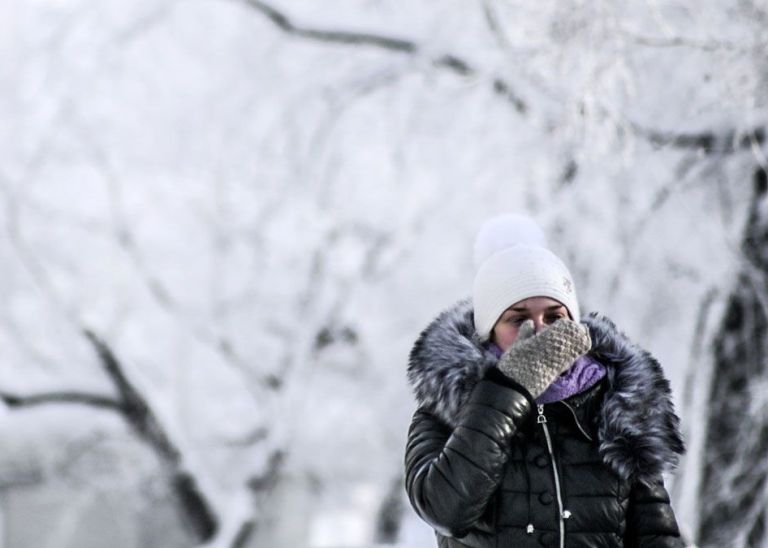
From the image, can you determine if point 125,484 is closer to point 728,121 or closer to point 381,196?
point 381,196

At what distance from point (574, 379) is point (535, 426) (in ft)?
0.46

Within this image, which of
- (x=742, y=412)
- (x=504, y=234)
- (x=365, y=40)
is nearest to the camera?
(x=504, y=234)

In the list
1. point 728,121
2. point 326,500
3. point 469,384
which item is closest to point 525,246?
point 469,384

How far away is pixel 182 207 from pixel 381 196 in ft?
8.57

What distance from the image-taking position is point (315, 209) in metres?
10.6

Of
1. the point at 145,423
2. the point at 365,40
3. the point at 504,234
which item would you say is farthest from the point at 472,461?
the point at 145,423

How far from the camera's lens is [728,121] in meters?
6.39

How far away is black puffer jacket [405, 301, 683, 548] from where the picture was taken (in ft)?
6.73

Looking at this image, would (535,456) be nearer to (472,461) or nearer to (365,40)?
(472,461)

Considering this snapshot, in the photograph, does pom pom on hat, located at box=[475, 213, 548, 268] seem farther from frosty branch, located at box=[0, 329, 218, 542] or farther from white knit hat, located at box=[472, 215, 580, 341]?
frosty branch, located at box=[0, 329, 218, 542]

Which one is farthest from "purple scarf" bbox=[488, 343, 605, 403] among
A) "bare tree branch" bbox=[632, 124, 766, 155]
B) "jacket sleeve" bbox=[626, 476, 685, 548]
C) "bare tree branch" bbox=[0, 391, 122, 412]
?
"bare tree branch" bbox=[0, 391, 122, 412]

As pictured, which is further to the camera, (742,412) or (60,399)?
(60,399)

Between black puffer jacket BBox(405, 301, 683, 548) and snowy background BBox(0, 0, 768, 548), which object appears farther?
snowy background BBox(0, 0, 768, 548)

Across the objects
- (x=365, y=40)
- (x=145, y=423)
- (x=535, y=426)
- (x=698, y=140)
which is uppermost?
(x=698, y=140)
